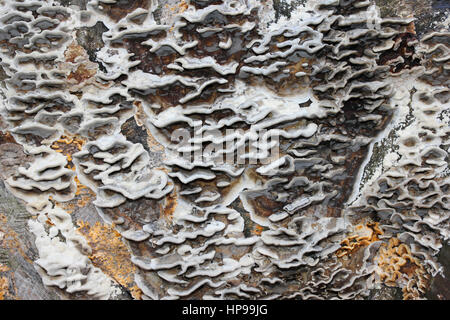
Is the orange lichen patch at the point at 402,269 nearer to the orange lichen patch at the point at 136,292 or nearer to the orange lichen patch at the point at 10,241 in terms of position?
the orange lichen patch at the point at 136,292

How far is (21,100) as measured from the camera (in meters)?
1.96

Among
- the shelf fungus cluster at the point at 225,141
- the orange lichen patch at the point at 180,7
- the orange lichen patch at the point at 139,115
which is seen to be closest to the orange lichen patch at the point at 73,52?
the shelf fungus cluster at the point at 225,141

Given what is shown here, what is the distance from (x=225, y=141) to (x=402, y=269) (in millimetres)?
1539

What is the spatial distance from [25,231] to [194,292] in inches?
44.1

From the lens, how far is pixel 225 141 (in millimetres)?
2021

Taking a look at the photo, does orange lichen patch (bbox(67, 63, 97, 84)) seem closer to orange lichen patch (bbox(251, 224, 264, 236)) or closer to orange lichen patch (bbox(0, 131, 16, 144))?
orange lichen patch (bbox(0, 131, 16, 144))

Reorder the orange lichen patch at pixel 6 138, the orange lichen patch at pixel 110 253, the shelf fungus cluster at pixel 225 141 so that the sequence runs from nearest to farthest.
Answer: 1. the shelf fungus cluster at pixel 225 141
2. the orange lichen patch at pixel 6 138
3. the orange lichen patch at pixel 110 253

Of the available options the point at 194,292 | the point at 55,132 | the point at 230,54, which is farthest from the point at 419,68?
the point at 55,132

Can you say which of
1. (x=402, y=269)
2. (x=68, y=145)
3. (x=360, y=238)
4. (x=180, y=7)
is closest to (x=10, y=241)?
(x=68, y=145)

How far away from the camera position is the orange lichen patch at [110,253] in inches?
88.7

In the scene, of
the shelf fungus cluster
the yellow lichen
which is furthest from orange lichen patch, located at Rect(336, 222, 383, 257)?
the yellow lichen

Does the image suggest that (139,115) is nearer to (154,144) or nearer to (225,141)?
(154,144)

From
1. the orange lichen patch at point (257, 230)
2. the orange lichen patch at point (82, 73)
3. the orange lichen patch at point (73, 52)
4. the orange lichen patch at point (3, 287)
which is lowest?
the orange lichen patch at point (3, 287)

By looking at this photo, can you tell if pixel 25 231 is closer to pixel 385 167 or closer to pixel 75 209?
pixel 75 209
